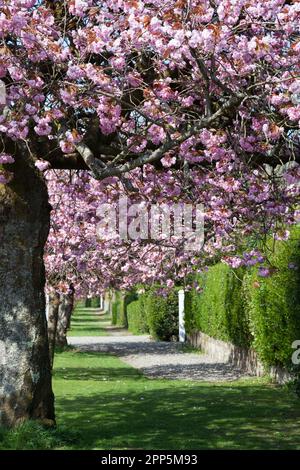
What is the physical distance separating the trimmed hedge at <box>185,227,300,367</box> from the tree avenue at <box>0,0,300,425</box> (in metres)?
1.70

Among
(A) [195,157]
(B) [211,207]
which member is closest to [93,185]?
(B) [211,207]

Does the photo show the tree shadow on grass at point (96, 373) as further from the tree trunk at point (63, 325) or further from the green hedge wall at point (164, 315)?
the green hedge wall at point (164, 315)

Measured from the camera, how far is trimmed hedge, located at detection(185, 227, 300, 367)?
13.6m

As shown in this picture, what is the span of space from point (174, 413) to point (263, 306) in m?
4.74

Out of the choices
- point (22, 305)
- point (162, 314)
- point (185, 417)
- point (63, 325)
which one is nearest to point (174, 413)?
point (185, 417)

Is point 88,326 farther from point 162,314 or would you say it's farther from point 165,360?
point 165,360

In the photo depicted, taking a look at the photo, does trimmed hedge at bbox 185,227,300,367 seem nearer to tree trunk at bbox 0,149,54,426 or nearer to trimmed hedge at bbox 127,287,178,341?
tree trunk at bbox 0,149,54,426

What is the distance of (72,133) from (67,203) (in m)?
8.10

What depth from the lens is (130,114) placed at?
907 centimetres

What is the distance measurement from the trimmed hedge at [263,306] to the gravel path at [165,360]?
95 cm

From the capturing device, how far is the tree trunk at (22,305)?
27.7 ft

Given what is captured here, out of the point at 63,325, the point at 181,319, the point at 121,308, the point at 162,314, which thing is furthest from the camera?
the point at 121,308

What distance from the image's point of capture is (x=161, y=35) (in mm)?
6820

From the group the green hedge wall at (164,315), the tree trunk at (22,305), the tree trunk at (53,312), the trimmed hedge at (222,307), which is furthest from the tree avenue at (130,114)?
the green hedge wall at (164,315)
